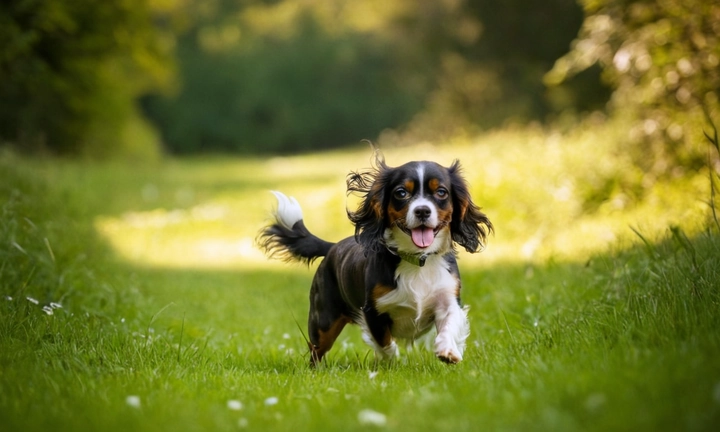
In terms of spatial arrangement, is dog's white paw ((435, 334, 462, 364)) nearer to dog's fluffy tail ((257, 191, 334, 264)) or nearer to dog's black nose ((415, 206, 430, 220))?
dog's black nose ((415, 206, 430, 220))

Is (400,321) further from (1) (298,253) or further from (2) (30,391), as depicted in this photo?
(2) (30,391)

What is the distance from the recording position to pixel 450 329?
4.35 metres

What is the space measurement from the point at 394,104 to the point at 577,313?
122 ft

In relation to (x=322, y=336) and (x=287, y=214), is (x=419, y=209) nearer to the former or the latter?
(x=322, y=336)

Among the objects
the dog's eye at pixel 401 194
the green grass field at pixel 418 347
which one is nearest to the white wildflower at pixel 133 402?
the green grass field at pixel 418 347

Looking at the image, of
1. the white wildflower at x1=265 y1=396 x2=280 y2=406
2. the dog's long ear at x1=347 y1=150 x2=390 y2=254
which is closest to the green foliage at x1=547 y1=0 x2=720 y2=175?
the dog's long ear at x1=347 y1=150 x2=390 y2=254

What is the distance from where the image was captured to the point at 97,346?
4.27 m

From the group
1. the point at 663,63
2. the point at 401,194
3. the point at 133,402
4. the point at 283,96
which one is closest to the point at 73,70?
the point at 663,63

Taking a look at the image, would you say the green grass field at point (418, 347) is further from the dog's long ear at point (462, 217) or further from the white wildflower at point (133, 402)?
the dog's long ear at point (462, 217)

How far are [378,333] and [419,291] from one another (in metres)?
0.39

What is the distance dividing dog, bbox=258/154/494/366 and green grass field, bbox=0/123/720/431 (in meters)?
0.23

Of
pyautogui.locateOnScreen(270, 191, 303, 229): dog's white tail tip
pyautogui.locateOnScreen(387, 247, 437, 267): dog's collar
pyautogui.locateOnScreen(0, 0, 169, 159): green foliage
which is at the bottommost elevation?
pyautogui.locateOnScreen(387, 247, 437, 267): dog's collar

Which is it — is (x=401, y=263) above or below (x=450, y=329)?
above

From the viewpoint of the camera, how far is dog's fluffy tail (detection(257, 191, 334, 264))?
223 inches
